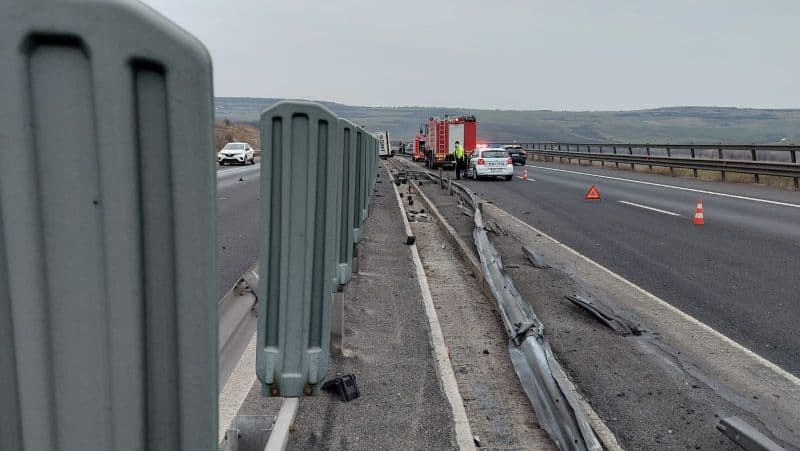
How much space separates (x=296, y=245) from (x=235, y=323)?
2.55 metres

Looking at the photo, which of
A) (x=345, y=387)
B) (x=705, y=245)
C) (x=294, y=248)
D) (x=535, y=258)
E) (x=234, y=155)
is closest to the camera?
(x=294, y=248)

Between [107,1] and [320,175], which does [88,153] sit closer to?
[107,1]

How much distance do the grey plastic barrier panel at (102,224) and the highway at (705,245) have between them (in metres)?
5.65

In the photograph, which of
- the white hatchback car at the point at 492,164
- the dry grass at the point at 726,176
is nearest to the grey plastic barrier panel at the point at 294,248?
the dry grass at the point at 726,176

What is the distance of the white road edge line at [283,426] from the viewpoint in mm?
3559

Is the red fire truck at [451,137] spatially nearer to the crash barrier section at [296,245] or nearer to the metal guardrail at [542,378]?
the metal guardrail at [542,378]

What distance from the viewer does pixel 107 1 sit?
50.1 inches

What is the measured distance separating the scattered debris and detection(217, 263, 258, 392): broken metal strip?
362cm

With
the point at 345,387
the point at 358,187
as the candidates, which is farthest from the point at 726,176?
the point at 345,387

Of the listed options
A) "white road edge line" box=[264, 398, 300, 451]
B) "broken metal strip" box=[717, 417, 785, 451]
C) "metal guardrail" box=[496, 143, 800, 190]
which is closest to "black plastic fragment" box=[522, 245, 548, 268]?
"broken metal strip" box=[717, 417, 785, 451]

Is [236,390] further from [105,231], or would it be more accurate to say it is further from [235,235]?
[235,235]

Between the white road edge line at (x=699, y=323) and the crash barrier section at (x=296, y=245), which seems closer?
the crash barrier section at (x=296, y=245)

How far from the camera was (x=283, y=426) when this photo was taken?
12.5ft

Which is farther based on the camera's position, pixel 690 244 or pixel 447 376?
pixel 690 244
